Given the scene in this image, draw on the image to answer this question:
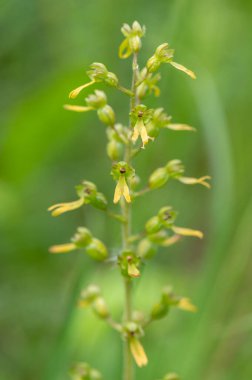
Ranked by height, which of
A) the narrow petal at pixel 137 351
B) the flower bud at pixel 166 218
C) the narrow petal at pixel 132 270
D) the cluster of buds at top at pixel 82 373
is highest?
the flower bud at pixel 166 218

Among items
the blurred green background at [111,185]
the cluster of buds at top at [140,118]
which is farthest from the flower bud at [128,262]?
the blurred green background at [111,185]

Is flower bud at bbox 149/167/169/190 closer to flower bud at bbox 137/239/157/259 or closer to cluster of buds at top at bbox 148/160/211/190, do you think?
cluster of buds at top at bbox 148/160/211/190

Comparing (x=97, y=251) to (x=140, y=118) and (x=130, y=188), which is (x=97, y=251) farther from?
(x=140, y=118)

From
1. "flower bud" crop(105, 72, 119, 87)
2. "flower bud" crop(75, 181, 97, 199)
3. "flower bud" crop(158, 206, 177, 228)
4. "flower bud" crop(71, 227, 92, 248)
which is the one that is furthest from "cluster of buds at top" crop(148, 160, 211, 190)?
"flower bud" crop(105, 72, 119, 87)

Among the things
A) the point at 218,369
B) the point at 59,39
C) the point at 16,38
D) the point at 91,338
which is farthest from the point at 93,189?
the point at 59,39

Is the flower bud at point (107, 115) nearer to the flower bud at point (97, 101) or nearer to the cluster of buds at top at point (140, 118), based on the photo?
the flower bud at point (97, 101)

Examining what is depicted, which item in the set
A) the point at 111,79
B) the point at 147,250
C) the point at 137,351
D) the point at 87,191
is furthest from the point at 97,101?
the point at 137,351

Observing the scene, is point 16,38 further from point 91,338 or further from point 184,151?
point 91,338
